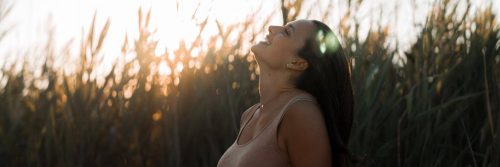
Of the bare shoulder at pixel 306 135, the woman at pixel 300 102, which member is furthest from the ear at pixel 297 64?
the bare shoulder at pixel 306 135

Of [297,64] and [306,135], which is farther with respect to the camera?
[297,64]

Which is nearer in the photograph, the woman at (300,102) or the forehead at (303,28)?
the woman at (300,102)

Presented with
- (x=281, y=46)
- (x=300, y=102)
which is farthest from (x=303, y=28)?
(x=300, y=102)

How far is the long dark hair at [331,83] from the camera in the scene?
1.70 meters

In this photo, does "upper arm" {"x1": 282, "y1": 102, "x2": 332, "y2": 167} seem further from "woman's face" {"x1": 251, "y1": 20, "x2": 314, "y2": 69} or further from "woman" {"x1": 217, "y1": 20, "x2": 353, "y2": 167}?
"woman's face" {"x1": 251, "y1": 20, "x2": 314, "y2": 69}

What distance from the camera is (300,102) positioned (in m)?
1.66

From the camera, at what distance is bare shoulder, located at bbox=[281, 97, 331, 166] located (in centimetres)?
163

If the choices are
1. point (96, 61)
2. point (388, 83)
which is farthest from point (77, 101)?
point (388, 83)

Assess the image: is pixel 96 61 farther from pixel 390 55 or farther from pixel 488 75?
pixel 488 75

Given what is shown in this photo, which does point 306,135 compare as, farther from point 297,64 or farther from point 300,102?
point 297,64

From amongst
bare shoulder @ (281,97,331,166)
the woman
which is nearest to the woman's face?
the woman

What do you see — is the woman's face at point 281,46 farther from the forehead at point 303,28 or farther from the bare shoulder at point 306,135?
the bare shoulder at point 306,135

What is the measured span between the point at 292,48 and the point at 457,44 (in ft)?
4.82

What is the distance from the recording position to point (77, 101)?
8.50ft
